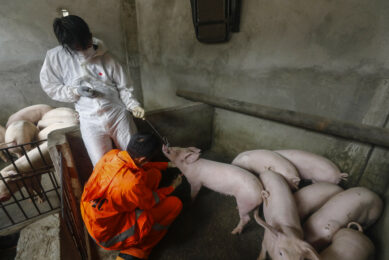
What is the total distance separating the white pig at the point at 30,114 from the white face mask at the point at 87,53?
10.9ft

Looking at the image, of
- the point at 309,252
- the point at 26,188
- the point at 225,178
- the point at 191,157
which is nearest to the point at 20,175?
the point at 26,188

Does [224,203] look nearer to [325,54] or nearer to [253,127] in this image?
[253,127]

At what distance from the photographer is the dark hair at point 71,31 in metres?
1.59

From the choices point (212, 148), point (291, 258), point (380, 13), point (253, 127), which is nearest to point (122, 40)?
point (212, 148)

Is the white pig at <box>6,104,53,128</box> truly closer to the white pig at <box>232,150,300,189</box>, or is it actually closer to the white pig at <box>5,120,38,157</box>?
the white pig at <box>5,120,38,157</box>

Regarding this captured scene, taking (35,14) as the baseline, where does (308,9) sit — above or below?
below

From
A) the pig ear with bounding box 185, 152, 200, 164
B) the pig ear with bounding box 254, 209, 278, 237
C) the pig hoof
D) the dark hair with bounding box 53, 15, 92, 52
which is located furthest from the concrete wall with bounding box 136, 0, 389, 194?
the dark hair with bounding box 53, 15, 92, 52

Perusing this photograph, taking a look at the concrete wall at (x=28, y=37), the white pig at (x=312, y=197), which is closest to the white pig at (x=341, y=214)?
the white pig at (x=312, y=197)

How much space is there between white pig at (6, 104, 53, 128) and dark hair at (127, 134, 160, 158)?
389 cm

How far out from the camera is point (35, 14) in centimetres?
430

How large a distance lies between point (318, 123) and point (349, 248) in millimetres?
1232

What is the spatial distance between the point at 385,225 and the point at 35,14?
6905 millimetres

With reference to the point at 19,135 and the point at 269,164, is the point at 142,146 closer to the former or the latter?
the point at 269,164

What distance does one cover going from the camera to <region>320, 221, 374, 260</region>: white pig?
4.88 ft
